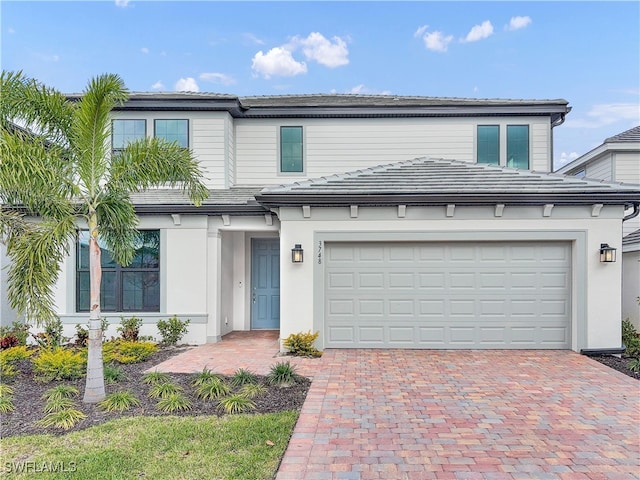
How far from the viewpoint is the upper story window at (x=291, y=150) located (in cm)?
1134

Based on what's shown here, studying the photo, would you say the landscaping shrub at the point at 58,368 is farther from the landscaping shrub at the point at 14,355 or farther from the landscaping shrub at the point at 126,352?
the landscaping shrub at the point at 14,355

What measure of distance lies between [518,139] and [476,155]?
4.02ft

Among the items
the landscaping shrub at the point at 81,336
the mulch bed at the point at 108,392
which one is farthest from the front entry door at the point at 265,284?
the mulch bed at the point at 108,392

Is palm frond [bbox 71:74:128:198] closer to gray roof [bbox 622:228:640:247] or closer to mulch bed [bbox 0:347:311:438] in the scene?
mulch bed [bbox 0:347:311:438]

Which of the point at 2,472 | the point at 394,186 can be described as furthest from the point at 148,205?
the point at 2,472

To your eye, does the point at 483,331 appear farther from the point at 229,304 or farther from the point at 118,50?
the point at 118,50

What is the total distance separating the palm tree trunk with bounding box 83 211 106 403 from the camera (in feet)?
17.4

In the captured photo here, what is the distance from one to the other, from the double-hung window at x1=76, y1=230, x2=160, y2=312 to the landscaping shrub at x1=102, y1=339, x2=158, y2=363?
165cm

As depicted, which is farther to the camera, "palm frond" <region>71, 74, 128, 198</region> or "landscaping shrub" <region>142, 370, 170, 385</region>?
"landscaping shrub" <region>142, 370, 170, 385</region>

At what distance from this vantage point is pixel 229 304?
10.9 metres

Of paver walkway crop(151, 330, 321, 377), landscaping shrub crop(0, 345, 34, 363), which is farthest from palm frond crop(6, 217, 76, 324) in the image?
landscaping shrub crop(0, 345, 34, 363)

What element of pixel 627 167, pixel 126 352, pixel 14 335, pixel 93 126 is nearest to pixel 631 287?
pixel 627 167

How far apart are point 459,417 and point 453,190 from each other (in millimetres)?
4629

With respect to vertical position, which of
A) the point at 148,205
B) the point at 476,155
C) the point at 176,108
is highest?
the point at 176,108
